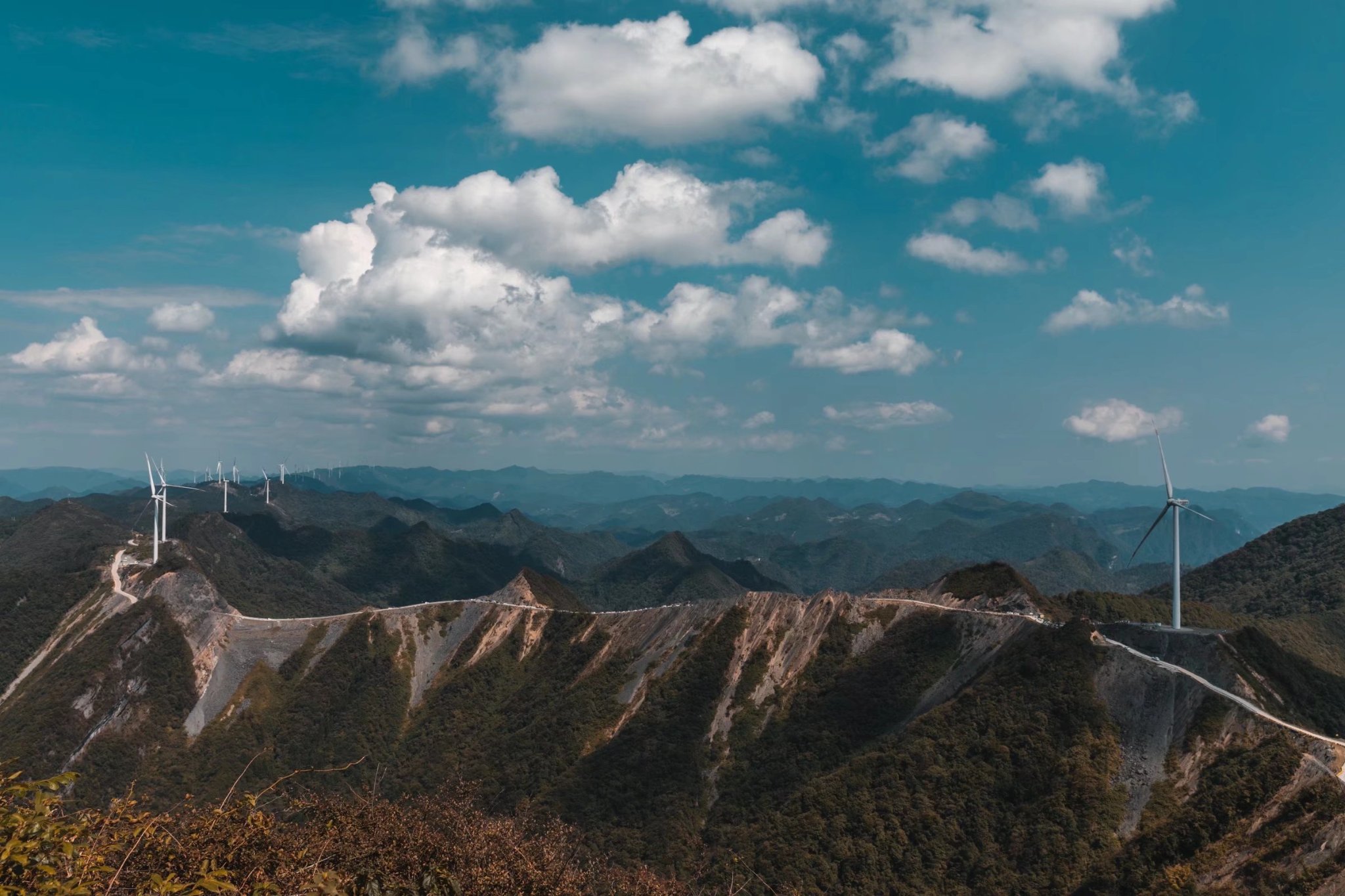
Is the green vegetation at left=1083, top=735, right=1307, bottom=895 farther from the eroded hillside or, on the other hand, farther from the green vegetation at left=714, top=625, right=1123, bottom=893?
the green vegetation at left=714, top=625, right=1123, bottom=893

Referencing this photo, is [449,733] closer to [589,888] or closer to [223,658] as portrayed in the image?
[223,658]

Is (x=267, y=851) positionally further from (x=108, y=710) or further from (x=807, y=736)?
(x=108, y=710)

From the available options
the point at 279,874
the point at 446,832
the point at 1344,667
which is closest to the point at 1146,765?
the point at 446,832

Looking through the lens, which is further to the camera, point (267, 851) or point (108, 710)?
point (108, 710)

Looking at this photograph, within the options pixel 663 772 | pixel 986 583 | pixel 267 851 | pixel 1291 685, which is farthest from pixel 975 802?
pixel 267 851

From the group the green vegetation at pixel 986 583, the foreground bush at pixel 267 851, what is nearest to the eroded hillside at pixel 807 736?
the green vegetation at pixel 986 583

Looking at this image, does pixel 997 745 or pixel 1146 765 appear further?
pixel 997 745

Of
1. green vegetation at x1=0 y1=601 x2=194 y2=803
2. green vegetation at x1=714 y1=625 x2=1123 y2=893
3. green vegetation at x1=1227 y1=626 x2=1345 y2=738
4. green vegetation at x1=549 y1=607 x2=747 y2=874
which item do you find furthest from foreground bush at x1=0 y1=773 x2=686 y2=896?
green vegetation at x1=0 y1=601 x2=194 y2=803

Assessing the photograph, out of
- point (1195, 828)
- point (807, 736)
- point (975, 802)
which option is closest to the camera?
point (1195, 828)

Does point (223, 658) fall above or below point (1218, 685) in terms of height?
below
